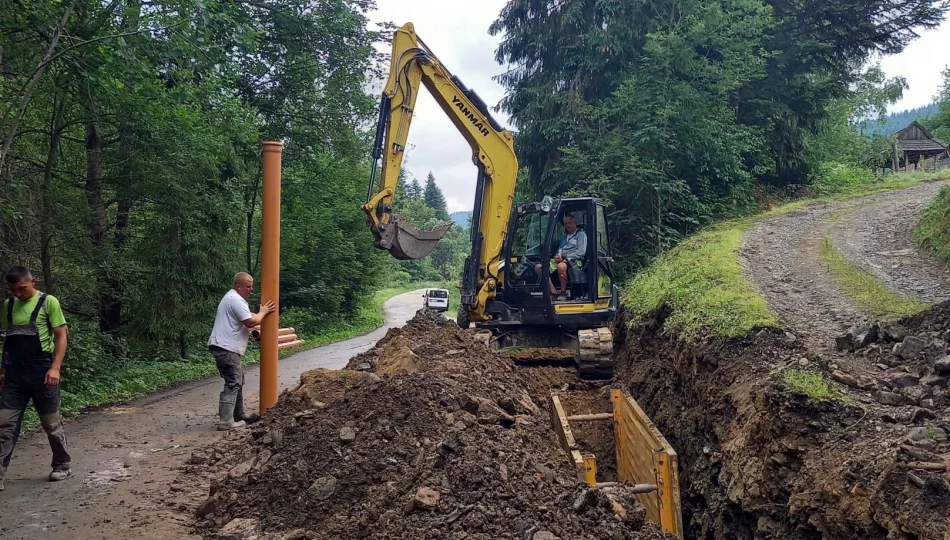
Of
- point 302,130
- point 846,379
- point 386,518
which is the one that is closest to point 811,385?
point 846,379

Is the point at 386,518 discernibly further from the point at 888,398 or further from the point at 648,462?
the point at 888,398

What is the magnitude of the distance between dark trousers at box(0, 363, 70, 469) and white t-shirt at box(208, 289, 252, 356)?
5.56 ft

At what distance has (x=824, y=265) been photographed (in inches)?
437

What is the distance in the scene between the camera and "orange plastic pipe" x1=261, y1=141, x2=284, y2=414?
6.27m

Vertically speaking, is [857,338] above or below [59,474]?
above

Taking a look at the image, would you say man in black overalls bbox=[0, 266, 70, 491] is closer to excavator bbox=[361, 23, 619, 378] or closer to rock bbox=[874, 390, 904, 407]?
excavator bbox=[361, 23, 619, 378]

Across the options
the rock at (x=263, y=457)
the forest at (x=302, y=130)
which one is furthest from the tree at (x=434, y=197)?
the rock at (x=263, y=457)

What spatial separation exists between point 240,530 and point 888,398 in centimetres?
497

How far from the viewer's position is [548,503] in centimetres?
394

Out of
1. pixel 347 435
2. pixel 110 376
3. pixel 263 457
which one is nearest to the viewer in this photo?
pixel 347 435

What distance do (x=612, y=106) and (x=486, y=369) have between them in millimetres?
11788

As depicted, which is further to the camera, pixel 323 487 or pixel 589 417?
pixel 589 417

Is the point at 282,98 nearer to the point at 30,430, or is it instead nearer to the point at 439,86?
the point at 439,86

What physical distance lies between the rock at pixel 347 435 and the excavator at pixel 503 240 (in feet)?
16.1
